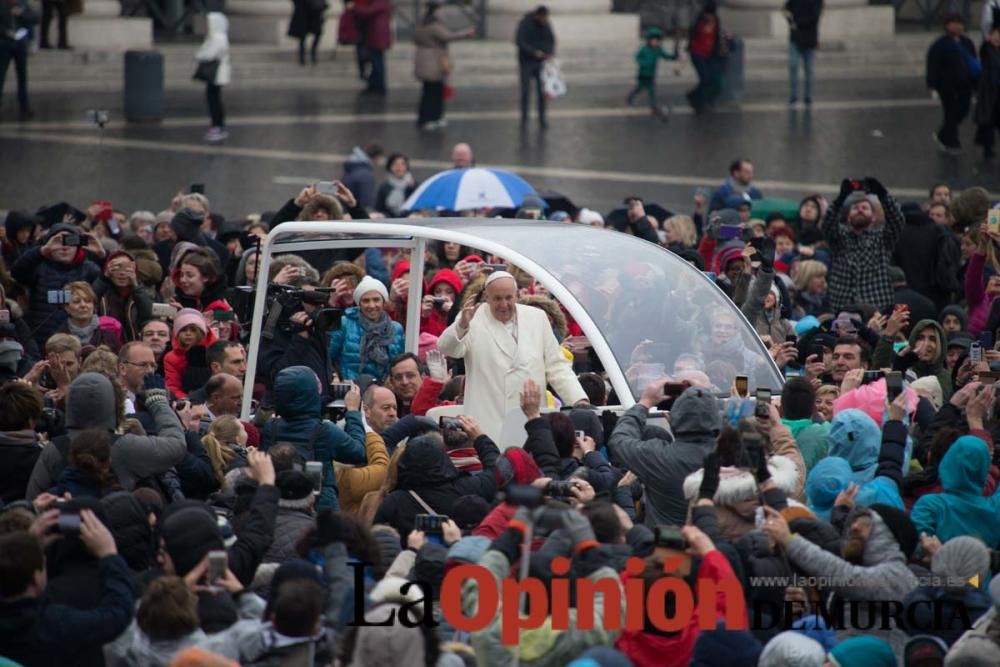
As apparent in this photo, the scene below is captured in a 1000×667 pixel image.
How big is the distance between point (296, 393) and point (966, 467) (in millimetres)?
2946

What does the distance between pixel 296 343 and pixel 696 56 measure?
16.7 m

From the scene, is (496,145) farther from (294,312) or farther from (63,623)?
(63,623)

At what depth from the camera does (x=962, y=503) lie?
722cm

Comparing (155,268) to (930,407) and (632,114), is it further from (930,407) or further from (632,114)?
(632,114)

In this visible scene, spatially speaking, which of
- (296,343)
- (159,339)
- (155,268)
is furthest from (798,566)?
(155,268)

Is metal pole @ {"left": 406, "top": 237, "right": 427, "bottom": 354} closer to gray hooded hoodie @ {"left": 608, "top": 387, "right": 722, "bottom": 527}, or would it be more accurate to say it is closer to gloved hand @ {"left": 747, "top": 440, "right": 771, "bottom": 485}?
gray hooded hoodie @ {"left": 608, "top": 387, "right": 722, "bottom": 527}

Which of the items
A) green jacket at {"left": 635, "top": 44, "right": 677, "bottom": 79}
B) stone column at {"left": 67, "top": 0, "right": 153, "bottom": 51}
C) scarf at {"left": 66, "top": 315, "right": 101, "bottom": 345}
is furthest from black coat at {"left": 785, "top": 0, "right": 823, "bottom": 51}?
scarf at {"left": 66, "top": 315, "right": 101, "bottom": 345}

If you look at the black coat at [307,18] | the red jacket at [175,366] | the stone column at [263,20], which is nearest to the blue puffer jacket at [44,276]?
the red jacket at [175,366]

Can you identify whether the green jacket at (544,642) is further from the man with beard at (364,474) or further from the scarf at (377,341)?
the scarf at (377,341)

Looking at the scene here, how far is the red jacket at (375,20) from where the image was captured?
1024 inches

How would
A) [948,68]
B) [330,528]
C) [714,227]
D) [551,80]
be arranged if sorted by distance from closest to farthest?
[330,528], [714,227], [948,68], [551,80]

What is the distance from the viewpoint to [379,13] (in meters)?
26.1

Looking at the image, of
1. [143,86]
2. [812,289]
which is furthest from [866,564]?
[143,86]

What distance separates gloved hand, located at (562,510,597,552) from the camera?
630 cm
